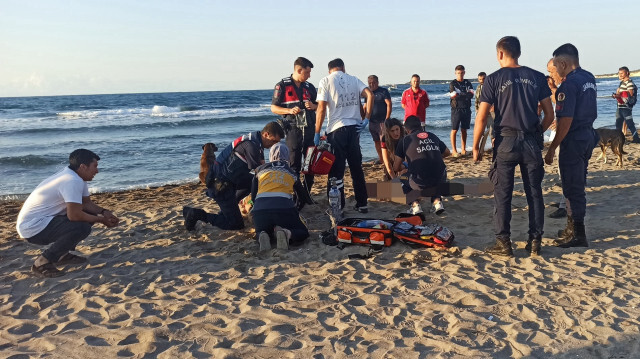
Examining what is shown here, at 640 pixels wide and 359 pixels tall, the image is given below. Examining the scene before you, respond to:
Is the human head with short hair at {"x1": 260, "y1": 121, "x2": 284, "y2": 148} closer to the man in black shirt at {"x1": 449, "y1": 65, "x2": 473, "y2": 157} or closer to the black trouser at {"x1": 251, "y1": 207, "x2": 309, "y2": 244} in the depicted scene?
the black trouser at {"x1": 251, "y1": 207, "x2": 309, "y2": 244}

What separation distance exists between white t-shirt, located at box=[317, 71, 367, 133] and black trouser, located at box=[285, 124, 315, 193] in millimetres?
606

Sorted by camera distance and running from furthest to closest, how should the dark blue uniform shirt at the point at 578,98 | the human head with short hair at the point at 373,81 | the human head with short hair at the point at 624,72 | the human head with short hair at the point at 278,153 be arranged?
the human head with short hair at the point at 624,72 < the human head with short hair at the point at 373,81 < the human head with short hair at the point at 278,153 < the dark blue uniform shirt at the point at 578,98

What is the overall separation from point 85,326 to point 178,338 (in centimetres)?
80

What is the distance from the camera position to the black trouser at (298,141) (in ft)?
21.9

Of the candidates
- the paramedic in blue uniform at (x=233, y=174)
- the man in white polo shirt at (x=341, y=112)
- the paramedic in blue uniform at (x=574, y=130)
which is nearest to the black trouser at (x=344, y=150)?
the man in white polo shirt at (x=341, y=112)

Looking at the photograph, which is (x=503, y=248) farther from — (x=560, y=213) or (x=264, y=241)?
(x=264, y=241)

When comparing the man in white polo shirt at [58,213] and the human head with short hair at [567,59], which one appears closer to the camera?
the man in white polo shirt at [58,213]

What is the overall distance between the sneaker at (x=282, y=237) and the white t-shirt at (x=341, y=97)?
5.35 feet

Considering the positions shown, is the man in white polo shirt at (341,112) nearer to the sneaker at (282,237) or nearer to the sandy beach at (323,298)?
the sandy beach at (323,298)

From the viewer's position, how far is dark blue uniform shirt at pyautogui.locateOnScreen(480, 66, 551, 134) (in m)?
4.35

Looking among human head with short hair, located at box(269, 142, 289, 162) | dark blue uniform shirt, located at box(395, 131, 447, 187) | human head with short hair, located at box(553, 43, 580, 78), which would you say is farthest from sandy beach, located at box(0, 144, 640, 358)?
human head with short hair, located at box(553, 43, 580, 78)

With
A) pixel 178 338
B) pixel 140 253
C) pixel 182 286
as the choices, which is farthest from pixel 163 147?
pixel 178 338

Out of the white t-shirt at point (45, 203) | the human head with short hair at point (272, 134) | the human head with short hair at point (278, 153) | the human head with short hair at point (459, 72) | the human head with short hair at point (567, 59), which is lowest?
the white t-shirt at point (45, 203)

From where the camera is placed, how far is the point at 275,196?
5270 millimetres
